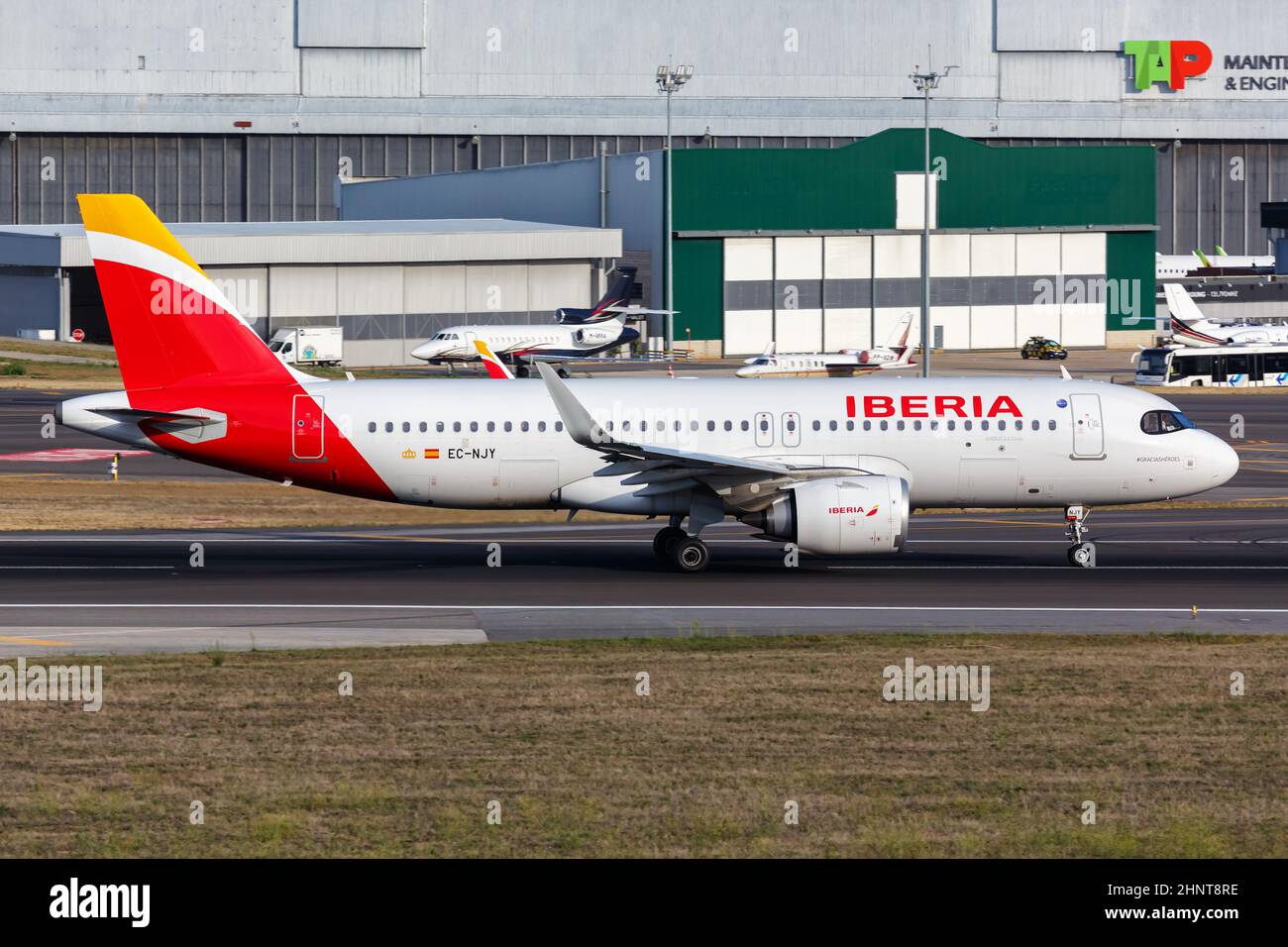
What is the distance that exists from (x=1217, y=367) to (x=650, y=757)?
85.8 metres

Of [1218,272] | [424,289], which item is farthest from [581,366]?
[1218,272]

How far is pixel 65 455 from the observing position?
58.8m

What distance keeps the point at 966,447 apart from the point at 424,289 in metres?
85.4

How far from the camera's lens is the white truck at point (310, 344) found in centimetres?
10500

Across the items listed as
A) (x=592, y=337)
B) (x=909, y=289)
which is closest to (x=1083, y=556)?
(x=592, y=337)

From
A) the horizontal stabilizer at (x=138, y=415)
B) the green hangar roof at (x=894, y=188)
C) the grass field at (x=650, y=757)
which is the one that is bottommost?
the grass field at (x=650, y=757)

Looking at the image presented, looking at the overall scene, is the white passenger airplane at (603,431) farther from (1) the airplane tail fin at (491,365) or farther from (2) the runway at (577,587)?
(1) the airplane tail fin at (491,365)

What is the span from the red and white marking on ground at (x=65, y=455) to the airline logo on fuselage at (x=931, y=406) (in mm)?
29514

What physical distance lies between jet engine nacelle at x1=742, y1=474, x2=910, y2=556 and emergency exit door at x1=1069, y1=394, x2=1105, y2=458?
15.3 feet

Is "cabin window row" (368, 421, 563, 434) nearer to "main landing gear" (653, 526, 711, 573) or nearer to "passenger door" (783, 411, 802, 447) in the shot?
"main landing gear" (653, 526, 711, 573)

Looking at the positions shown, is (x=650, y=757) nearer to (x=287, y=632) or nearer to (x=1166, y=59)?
(x=287, y=632)

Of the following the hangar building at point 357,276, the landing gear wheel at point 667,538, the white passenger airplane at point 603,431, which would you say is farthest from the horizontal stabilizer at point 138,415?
the hangar building at point 357,276

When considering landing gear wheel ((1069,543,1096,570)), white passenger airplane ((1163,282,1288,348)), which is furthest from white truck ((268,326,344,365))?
landing gear wheel ((1069,543,1096,570))
